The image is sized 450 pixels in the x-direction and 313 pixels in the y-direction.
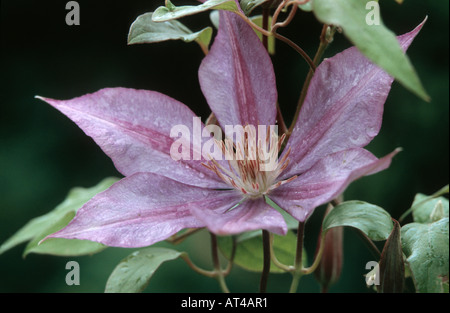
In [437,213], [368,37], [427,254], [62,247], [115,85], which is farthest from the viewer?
[115,85]

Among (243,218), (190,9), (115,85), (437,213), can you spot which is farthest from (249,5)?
(115,85)

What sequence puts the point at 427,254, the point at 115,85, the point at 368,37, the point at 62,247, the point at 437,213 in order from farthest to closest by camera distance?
the point at 115,85, the point at 62,247, the point at 437,213, the point at 427,254, the point at 368,37

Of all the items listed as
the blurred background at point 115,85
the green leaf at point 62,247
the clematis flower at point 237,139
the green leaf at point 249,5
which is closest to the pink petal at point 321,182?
the clematis flower at point 237,139

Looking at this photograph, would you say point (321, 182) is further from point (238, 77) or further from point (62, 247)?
point (62, 247)

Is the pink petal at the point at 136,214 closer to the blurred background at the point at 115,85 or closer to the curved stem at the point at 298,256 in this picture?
the curved stem at the point at 298,256

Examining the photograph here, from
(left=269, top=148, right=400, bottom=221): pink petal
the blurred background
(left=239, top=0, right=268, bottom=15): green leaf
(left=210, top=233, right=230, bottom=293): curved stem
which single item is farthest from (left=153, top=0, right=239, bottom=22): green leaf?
the blurred background

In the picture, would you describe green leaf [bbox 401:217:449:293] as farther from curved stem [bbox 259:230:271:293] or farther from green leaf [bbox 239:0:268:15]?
green leaf [bbox 239:0:268:15]
